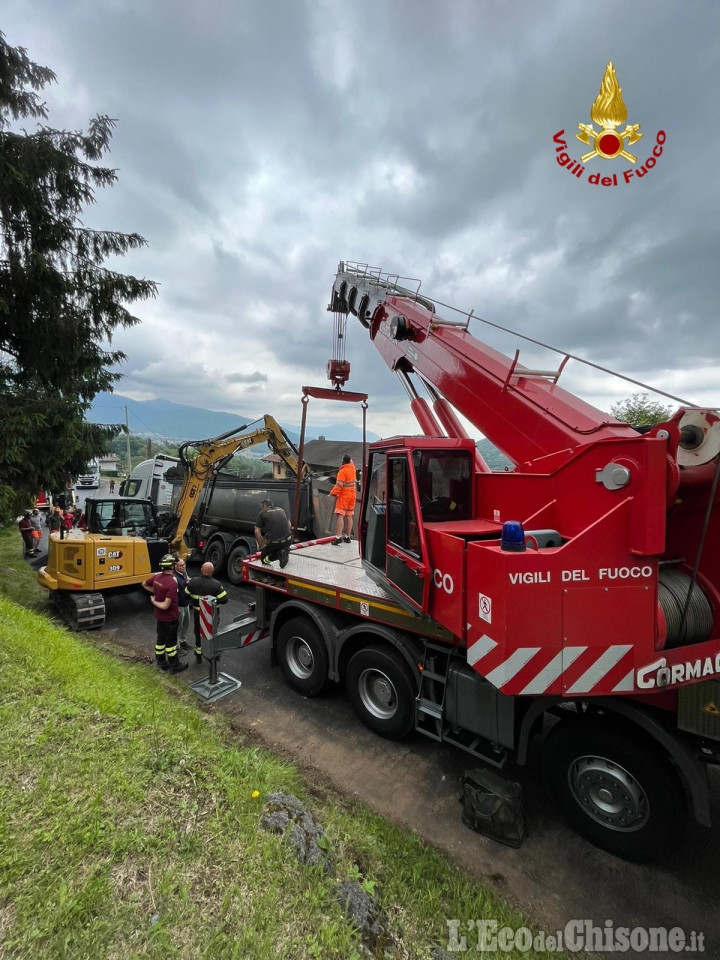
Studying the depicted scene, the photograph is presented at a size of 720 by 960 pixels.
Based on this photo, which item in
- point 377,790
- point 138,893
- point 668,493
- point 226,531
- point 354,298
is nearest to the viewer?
point 138,893

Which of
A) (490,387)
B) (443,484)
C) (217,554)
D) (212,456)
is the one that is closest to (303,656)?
(443,484)

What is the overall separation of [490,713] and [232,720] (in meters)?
2.93

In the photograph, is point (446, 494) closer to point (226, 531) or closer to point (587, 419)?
point (587, 419)

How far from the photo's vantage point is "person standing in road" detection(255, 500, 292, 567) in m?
6.01

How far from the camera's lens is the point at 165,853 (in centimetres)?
246

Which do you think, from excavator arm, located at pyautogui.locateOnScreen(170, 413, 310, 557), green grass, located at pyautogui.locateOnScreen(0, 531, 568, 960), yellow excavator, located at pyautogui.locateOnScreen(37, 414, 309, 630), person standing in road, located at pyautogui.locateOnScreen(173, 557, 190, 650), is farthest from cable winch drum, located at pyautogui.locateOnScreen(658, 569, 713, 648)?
excavator arm, located at pyautogui.locateOnScreen(170, 413, 310, 557)

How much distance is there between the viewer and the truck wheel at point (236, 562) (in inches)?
412

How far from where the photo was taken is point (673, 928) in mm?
2791

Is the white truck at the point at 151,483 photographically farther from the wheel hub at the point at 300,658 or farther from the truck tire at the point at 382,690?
the truck tire at the point at 382,690

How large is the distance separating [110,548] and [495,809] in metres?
7.19

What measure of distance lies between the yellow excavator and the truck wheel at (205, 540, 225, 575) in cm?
81

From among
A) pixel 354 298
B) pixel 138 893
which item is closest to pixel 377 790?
pixel 138 893

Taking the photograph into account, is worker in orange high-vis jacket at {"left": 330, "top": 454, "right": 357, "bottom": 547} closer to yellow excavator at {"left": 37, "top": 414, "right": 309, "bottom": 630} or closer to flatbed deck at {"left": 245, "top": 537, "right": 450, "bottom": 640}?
flatbed deck at {"left": 245, "top": 537, "right": 450, "bottom": 640}

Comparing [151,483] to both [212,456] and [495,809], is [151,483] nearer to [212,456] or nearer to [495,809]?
[212,456]
